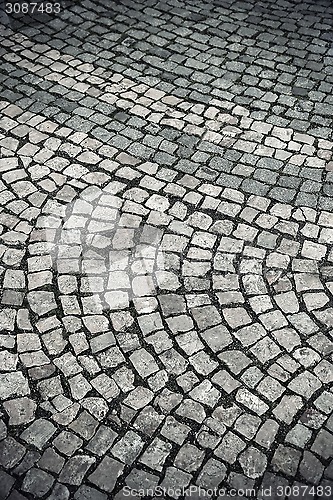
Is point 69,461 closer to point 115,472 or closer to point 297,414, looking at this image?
point 115,472

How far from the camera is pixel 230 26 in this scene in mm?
7965

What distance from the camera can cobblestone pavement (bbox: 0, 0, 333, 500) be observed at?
3971 mm

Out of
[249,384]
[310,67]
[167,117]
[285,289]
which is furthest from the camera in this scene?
[310,67]

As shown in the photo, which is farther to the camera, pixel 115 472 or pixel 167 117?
pixel 167 117

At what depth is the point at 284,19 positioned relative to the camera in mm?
8047

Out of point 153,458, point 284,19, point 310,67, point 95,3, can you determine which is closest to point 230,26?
point 284,19

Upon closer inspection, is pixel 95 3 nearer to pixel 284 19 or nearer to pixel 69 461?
pixel 284 19

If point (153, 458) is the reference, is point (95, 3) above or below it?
above

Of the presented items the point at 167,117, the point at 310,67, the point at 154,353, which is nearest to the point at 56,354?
the point at 154,353

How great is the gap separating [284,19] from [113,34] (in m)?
2.34

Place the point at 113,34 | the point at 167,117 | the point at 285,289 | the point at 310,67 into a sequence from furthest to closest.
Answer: the point at 113,34
the point at 310,67
the point at 167,117
the point at 285,289

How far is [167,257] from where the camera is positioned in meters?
5.15

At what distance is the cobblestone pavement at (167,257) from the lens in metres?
3.97

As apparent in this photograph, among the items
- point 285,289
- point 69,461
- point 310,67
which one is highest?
point 310,67
